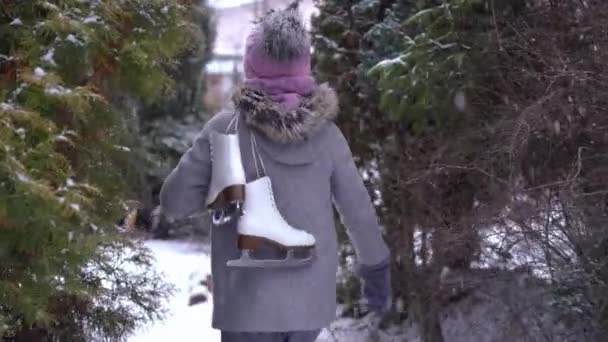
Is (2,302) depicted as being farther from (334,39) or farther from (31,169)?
(334,39)

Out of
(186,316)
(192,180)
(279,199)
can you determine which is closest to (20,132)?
(192,180)

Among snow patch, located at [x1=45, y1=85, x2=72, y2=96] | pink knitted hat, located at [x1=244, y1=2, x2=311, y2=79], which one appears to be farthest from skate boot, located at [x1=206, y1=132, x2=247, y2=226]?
snow patch, located at [x1=45, y1=85, x2=72, y2=96]

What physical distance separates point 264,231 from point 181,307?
6.14m

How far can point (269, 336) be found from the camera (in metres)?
3.08

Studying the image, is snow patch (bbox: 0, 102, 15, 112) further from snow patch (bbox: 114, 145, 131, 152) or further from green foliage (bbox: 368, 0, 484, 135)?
green foliage (bbox: 368, 0, 484, 135)

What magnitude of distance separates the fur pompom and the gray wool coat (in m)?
0.16

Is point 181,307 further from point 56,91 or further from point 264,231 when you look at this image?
point 56,91

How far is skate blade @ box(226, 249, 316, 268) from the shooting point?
9.51 ft

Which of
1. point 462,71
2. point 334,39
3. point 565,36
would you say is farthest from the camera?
point 334,39

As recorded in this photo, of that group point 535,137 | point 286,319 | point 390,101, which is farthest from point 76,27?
point 390,101

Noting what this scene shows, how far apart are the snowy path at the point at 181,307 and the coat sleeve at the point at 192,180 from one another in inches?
65.1

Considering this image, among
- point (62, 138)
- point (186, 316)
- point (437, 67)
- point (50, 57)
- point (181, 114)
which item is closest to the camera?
point (62, 138)

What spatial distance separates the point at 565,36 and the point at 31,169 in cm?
270

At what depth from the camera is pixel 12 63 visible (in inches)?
112
